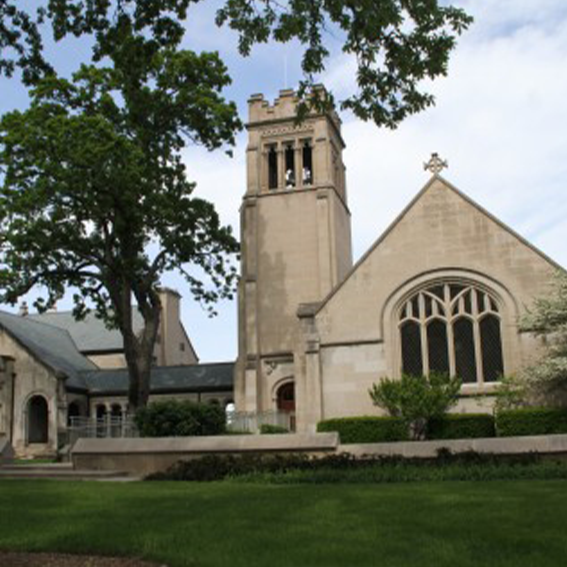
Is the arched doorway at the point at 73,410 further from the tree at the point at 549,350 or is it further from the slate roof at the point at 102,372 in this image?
the tree at the point at 549,350

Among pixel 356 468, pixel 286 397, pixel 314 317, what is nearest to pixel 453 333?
pixel 314 317

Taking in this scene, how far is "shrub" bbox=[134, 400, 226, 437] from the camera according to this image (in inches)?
835

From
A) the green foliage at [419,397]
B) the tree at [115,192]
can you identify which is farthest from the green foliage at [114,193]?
the green foliage at [419,397]

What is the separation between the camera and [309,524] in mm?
9047

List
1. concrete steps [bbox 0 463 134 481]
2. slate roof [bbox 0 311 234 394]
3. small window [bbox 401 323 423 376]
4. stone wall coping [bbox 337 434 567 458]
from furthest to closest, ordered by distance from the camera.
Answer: slate roof [bbox 0 311 234 394] < small window [bbox 401 323 423 376] < concrete steps [bbox 0 463 134 481] < stone wall coping [bbox 337 434 567 458]

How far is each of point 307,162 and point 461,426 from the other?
2387 cm

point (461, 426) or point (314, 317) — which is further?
point (314, 317)

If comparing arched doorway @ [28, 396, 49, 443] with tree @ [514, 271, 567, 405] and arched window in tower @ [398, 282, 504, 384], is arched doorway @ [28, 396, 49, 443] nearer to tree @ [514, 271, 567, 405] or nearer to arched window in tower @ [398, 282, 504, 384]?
arched window in tower @ [398, 282, 504, 384]

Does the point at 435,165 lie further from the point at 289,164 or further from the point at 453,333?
the point at 289,164

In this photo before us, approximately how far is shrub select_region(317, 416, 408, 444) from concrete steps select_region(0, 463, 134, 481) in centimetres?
726

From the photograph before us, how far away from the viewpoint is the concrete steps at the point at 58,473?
57.1 ft

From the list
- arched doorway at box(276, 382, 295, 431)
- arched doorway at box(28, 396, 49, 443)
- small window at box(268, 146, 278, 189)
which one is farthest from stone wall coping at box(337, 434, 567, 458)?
arched doorway at box(28, 396, 49, 443)

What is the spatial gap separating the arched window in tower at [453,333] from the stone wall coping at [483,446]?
8395 mm

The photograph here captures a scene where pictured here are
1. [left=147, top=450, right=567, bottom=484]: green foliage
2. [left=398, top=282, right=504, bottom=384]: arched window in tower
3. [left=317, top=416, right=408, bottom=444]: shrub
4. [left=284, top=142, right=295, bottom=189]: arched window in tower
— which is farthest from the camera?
[left=284, top=142, right=295, bottom=189]: arched window in tower
